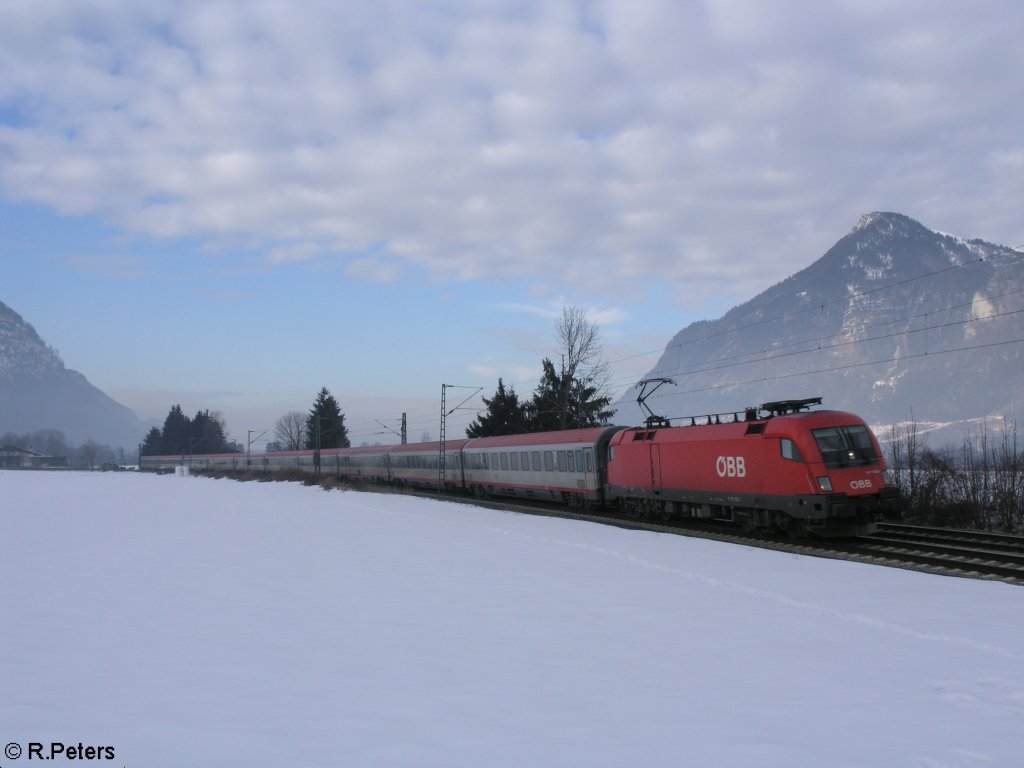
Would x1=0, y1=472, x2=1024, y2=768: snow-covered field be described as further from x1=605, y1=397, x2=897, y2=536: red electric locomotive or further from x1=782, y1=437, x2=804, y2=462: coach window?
x1=782, y1=437, x2=804, y2=462: coach window

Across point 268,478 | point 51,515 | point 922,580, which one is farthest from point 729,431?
point 268,478

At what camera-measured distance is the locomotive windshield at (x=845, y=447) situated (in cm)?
1841

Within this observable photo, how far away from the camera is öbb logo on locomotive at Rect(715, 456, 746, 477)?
20.6 metres

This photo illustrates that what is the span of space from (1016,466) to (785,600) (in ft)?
49.9

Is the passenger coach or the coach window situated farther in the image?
the passenger coach

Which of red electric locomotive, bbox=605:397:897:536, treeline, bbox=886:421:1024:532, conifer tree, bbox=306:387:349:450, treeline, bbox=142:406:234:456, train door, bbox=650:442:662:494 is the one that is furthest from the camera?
treeline, bbox=142:406:234:456

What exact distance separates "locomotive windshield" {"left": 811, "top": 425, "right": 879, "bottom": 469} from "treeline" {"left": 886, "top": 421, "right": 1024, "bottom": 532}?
15.0 ft

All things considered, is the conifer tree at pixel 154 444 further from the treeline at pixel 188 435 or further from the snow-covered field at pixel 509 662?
the snow-covered field at pixel 509 662

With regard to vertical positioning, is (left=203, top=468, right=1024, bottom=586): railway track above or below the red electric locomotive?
below

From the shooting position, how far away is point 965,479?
23875 millimetres

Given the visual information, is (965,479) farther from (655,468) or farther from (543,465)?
(543,465)

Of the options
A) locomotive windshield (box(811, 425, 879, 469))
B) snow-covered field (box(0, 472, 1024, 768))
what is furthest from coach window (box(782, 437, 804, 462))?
snow-covered field (box(0, 472, 1024, 768))

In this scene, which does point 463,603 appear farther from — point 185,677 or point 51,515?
point 51,515

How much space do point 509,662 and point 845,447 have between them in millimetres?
13432
